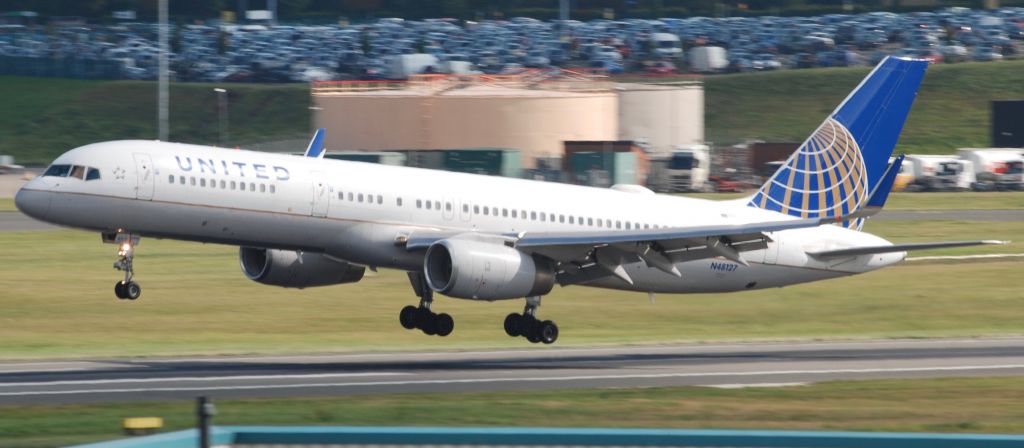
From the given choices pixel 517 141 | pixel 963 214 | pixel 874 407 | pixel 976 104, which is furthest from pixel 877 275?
pixel 976 104

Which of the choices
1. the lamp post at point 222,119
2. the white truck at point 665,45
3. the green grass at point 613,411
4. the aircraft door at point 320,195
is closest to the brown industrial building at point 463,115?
the lamp post at point 222,119

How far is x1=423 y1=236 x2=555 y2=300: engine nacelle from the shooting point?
4344 centimetres

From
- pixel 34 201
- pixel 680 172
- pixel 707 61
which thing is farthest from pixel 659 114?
pixel 34 201

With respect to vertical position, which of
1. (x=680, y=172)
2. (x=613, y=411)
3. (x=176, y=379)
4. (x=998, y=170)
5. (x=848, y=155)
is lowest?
(x=998, y=170)

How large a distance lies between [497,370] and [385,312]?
56.4 feet

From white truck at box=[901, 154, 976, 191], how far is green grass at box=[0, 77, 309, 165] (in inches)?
2233

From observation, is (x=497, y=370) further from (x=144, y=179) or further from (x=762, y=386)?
(x=144, y=179)

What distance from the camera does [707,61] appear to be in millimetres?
166500

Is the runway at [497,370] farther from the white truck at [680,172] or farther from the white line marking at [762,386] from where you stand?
the white truck at [680,172]

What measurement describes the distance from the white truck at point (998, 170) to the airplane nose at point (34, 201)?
87196 millimetres

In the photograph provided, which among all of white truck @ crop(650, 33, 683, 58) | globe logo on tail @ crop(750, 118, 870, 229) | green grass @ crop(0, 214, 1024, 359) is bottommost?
green grass @ crop(0, 214, 1024, 359)

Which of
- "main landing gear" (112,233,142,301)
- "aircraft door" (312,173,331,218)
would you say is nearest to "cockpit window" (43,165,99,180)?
"main landing gear" (112,233,142,301)

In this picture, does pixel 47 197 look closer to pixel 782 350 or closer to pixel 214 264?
pixel 782 350

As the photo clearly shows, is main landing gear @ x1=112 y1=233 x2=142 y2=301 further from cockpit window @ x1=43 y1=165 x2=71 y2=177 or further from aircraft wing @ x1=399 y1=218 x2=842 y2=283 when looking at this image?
aircraft wing @ x1=399 y1=218 x2=842 y2=283
